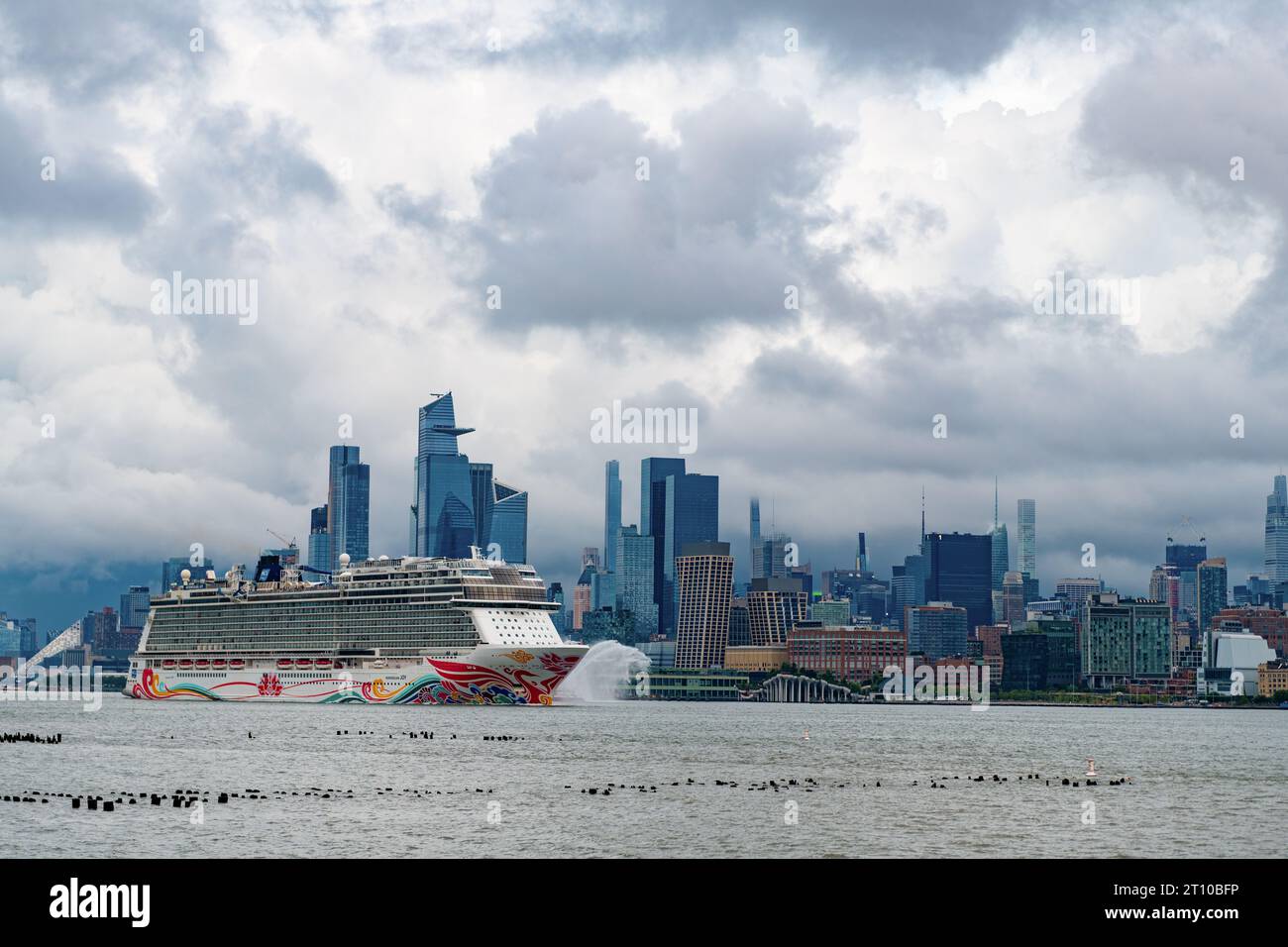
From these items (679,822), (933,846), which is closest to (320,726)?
(679,822)

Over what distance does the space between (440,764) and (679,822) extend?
31875 millimetres

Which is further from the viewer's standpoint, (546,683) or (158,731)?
(546,683)

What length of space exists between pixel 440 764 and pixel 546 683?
8316cm

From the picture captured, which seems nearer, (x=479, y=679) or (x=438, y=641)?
(x=479, y=679)

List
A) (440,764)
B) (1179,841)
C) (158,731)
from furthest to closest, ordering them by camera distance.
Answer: (158,731), (440,764), (1179,841)

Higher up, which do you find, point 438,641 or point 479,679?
point 438,641

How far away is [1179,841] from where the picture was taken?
69.4 metres
